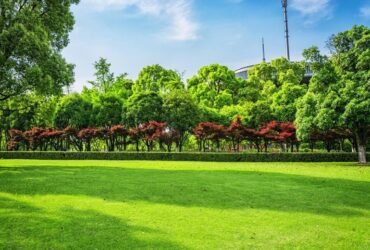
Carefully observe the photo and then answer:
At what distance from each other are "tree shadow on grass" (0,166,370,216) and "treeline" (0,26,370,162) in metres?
9.57

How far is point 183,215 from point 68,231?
109 inches

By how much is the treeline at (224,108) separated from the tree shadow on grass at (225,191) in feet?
31.4

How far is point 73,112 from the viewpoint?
152ft

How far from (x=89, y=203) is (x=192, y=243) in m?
4.42

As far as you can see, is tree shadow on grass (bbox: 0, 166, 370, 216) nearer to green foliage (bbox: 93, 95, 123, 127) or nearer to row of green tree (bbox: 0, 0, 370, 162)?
row of green tree (bbox: 0, 0, 370, 162)

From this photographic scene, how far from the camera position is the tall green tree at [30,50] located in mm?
18422

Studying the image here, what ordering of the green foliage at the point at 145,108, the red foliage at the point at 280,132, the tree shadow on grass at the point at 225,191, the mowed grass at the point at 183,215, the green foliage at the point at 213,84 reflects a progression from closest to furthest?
the mowed grass at the point at 183,215 → the tree shadow on grass at the point at 225,191 → the red foliage at the point at 280,132 → the green foliage at the point at 145,108 → the green foliage at the point at 213,84

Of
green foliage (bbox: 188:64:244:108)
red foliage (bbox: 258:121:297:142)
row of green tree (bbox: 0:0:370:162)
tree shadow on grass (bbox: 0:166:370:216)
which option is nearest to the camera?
tree shadow on grass (bbox: 0:166:370:216)

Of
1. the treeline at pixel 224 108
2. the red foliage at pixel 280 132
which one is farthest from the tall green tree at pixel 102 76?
the red foliage at pixel 280 132

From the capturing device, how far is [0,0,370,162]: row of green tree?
19500 millimetres

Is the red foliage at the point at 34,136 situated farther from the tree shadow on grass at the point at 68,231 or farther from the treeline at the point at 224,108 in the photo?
the tree shadow on grass at the point at 68,231

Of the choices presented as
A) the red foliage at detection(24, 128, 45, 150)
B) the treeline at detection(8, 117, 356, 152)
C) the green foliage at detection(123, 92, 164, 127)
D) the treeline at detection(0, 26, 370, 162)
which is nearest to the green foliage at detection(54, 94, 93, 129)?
the treeline at detection(0, 26, 370, 162)

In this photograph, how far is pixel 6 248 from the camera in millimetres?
6316

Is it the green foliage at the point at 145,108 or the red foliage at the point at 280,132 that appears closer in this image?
the red foliage at the point at 280,132
